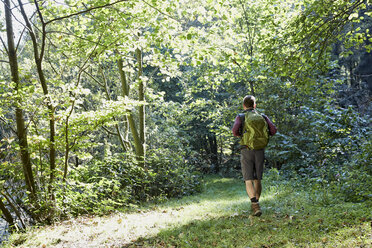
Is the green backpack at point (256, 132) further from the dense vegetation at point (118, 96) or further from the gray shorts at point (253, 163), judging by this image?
the dense vegetation at point (118, 96)

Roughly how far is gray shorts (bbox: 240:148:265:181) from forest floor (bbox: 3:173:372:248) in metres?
0.72

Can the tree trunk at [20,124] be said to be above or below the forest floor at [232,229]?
above

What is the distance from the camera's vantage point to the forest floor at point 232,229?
145 inches

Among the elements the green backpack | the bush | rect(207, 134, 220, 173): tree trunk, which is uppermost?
the green backpack

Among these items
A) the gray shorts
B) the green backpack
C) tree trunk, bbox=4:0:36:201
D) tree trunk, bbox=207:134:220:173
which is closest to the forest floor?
the gray shorts

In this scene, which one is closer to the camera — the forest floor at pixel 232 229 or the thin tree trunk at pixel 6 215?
the forest floor at pixel 232 229

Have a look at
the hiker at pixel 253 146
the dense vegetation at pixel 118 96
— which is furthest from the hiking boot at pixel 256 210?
the dense vegetation at pixel 118 96

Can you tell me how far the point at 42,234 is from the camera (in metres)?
4.94

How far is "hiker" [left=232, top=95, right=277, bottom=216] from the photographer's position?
527cm

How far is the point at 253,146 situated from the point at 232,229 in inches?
61.2

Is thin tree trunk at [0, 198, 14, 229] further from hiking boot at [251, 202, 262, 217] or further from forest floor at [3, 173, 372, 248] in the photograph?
hiking boot at [251, 202, 262, 217]

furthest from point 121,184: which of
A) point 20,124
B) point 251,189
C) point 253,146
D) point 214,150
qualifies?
point 214,150

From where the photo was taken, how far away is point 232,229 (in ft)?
14.6

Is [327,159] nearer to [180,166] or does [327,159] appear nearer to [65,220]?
[180,166]
